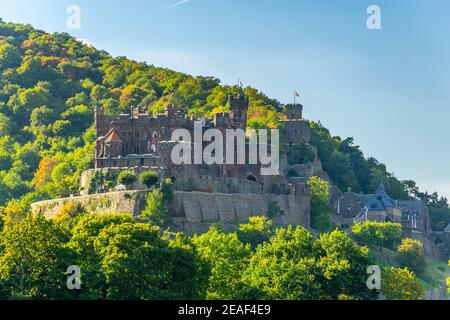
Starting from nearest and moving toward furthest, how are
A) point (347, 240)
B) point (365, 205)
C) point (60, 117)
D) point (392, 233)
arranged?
point (347, 240) → point (392, 233) → point (365, 205) → point (60, 117)

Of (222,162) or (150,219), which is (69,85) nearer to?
(222,162)

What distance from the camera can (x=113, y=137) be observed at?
4055 inches

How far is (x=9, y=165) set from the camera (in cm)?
13162

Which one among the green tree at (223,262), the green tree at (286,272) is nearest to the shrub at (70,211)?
the green tree at (223,262)

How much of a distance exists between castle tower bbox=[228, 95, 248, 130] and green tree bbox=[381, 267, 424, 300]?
87.2 ft

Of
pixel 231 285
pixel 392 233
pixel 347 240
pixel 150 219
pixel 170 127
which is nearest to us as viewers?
pixel 231 285

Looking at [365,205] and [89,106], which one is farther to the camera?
[89,106]

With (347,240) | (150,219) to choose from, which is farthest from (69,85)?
(347,240)

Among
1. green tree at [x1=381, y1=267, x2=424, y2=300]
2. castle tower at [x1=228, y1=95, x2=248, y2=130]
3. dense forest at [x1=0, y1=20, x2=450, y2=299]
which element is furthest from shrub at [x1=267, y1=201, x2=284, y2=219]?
green tree at [x1=381, y1=267, x2=424, y2=300]

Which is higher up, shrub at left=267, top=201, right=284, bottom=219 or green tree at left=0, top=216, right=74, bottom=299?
shrub at left=267, top=201, right=284, bottom=219

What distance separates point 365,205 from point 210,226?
3130 cm

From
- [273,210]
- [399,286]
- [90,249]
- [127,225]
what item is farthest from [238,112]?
[90,249]

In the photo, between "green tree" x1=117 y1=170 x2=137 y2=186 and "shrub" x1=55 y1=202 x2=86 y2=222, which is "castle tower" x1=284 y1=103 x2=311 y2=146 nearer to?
"green tree" x1=117 y1=170 x2=137 y2=186

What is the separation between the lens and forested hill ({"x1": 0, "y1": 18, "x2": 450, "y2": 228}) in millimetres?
122750
